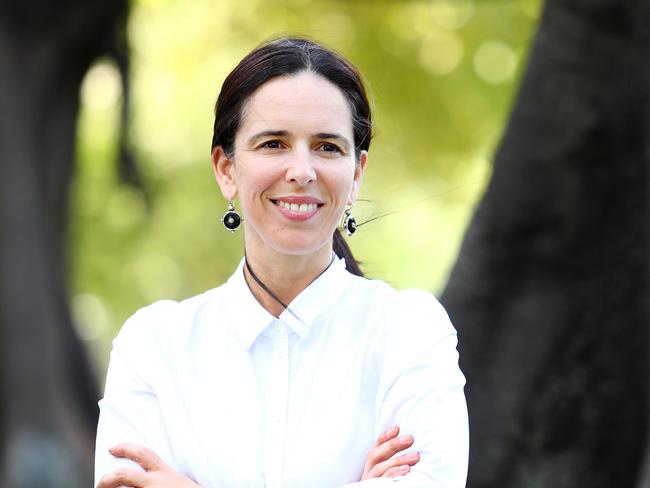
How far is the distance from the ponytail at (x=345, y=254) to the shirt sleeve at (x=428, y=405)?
401mm

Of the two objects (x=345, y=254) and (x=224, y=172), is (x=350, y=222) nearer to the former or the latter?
(x=345, y=254)

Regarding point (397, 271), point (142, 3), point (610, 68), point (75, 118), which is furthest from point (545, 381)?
point (397, 271)

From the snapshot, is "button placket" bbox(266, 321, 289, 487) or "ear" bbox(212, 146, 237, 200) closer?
"button placket" bbox(266, 321, 289, 487)

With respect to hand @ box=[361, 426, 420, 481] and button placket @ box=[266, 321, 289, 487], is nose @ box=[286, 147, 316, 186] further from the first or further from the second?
hand @ box=[361, 426, 420, 481]

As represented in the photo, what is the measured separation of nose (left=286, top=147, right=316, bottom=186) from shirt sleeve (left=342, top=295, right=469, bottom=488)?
1.16ft

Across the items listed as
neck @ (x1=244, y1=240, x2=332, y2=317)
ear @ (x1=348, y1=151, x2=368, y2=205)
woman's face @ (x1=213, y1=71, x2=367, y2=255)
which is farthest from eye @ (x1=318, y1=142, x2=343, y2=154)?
neck @ (x1=244, y1=240, x2=332, y2=317)

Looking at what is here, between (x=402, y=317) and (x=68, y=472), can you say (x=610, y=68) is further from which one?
(x=68, y=472)

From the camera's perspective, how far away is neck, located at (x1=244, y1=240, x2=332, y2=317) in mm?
2574

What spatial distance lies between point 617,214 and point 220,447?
238cm

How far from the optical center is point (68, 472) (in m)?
7.91

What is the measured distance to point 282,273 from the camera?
2590 millimetres

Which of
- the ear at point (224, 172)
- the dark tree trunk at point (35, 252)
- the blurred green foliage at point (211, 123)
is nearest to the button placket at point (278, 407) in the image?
the ear at point (224, 172)

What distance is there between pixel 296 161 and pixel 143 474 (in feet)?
2.26

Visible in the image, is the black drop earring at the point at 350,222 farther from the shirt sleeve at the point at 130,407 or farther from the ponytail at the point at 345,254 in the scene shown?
the shirt sleeve at the point at 130,407
